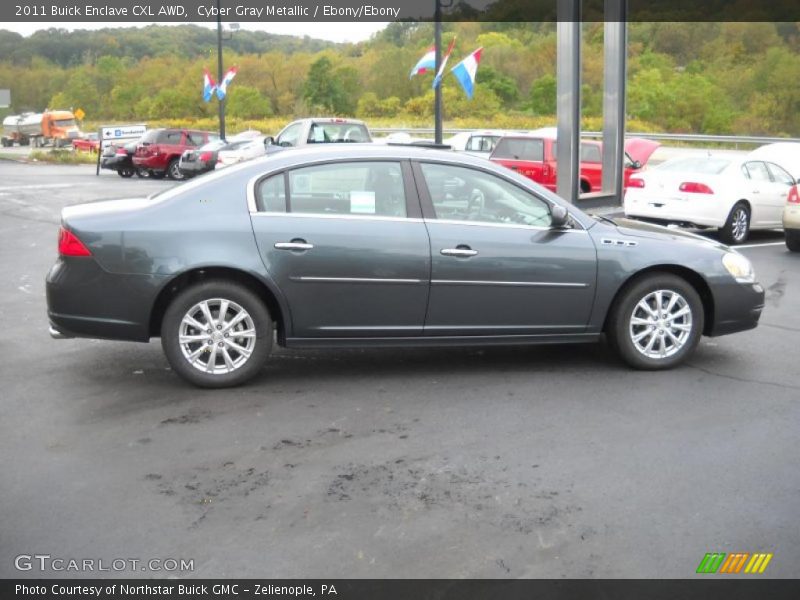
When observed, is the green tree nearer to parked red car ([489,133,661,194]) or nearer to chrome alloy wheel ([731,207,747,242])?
Answer: parked red car ([489,133,661,194])

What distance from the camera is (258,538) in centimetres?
426

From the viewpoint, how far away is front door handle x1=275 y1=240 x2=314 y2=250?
659cm

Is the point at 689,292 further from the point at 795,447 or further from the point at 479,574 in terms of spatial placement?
the point at 479,574

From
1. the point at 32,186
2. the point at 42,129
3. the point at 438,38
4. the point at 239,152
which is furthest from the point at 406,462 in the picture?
the point at 42,129

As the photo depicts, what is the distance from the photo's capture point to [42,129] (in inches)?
2434

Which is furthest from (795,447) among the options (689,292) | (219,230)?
(219,230)

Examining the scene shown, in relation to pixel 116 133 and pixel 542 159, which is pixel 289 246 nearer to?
pixel 542 159

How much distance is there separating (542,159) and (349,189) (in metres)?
13.4

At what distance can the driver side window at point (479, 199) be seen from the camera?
6.95 m

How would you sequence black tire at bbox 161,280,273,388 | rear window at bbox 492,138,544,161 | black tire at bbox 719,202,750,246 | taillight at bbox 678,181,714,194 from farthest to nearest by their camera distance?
rear window at bbox 492,138,544,161
black tire at bbox 719,202,750,246
taillight at bbox 678,181,714,194
black tire at bbox 161,280,273,388

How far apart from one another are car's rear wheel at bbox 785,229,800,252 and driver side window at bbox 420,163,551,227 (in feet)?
26.2

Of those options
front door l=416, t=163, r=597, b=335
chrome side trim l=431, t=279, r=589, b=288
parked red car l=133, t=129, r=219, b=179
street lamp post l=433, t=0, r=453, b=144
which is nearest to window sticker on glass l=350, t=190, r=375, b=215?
front door l=416, t=163, r=597, b=335
